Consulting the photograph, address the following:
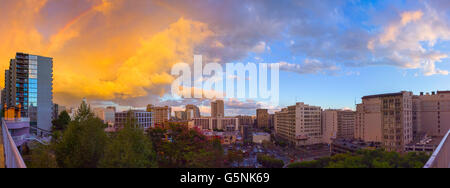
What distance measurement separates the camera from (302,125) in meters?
37.8

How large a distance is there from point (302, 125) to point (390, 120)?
15.3 m

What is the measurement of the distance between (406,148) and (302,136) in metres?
16.5

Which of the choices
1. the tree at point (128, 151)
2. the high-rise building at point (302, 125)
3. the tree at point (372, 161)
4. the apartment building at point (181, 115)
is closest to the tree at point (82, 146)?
the tree at point (128, 151)

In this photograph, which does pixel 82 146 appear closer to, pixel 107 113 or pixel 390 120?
pixel 390 120

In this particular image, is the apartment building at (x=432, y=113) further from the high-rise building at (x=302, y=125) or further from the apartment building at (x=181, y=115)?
the apartment building at (x=181, y=115)

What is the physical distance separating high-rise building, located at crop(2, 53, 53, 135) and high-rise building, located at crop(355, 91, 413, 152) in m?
40.5

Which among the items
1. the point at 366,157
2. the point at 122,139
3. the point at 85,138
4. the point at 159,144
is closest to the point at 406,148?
the point at 366,157

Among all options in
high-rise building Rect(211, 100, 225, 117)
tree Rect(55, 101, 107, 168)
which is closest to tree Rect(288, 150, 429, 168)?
tree Rect(55, 101, 107, 168)

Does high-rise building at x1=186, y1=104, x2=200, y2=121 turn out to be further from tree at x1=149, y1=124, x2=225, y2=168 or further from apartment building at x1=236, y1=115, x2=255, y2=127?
tree at x1=149, y1=124, x2=225, y2=168

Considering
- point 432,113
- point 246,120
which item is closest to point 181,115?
point 246,120

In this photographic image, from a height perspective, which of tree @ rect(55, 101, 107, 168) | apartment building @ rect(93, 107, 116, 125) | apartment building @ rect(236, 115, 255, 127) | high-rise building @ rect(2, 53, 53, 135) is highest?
high-rise building @ rect(2, 53, 53, 135)

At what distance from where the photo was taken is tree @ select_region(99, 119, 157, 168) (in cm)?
827
